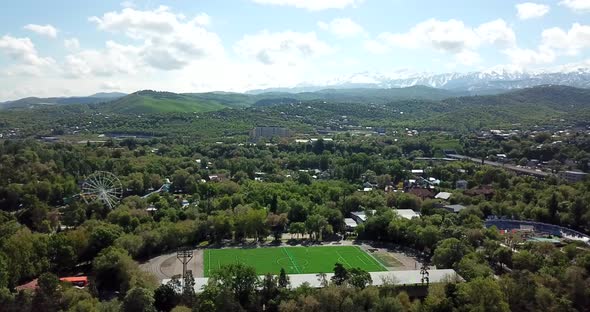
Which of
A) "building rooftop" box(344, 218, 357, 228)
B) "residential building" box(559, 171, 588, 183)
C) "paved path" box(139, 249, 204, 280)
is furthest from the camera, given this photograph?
"residential building" box(559, 171, 588, 183)

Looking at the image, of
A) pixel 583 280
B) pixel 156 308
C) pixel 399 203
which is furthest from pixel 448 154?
pixel 156 308

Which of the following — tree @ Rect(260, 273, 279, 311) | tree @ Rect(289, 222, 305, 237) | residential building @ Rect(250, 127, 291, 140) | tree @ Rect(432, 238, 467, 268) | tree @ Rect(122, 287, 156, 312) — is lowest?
residential building @ Rect(250, 127, 291, 140)

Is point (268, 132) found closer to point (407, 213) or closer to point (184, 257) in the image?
point (407, 213)

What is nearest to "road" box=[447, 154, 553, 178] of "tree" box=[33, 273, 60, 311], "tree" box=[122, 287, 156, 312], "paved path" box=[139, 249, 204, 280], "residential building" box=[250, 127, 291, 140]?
"residential building" box=[250, 127, 291, 140]

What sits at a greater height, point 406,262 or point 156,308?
point 156,308

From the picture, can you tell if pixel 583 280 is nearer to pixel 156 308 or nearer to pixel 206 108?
pixel 156 308

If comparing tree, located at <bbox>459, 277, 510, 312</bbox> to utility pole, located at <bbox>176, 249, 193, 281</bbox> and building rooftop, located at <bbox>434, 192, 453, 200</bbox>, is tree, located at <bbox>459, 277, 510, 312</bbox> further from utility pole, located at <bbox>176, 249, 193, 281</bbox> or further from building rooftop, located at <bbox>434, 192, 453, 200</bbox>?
building rooftop, located at <bbox>434, 192, 453, 200</bbox>

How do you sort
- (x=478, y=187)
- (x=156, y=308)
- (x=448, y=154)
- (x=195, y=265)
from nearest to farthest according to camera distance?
(x=156, y=308)
(x=195, y=265)
(x=478, y=187)
(x=448, y=154)

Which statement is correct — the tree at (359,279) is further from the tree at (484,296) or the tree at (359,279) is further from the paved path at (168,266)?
the paved path at (168,266)
